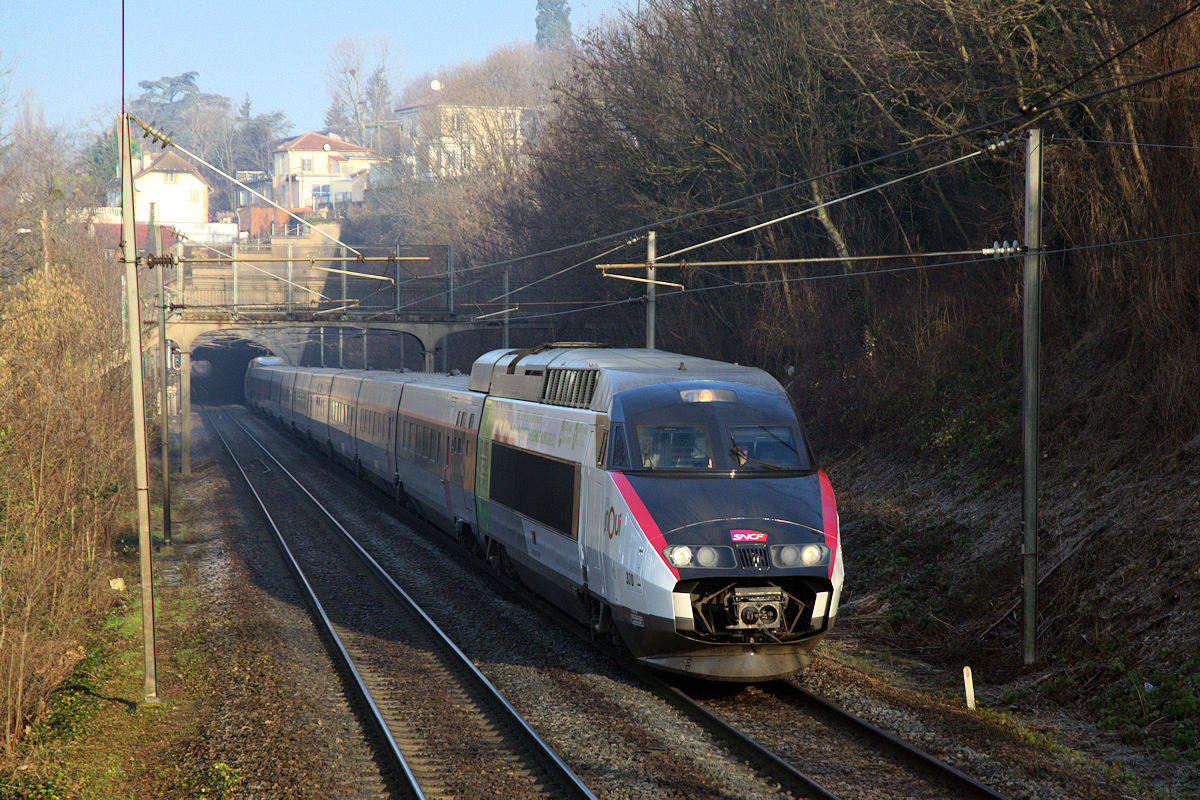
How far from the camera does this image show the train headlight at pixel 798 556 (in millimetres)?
10875

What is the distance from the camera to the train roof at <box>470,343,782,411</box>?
1289 centimetres

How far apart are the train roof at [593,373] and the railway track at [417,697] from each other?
12.1 feet

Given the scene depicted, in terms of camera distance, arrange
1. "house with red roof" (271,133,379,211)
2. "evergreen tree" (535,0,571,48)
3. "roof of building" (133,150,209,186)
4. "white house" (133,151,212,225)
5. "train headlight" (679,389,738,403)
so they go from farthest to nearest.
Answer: "evergreen tree" (535,0,571,48), "house with red roof" (271,133,379,211), "white house" (133,151,212,225), "roof of building" (133,150,209,186), "train headlight" (679,389,738,403)

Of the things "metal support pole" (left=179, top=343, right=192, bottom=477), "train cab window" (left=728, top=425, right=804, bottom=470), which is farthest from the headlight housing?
"metal support pole" (left=179, top=343, right=192, bottom=477)

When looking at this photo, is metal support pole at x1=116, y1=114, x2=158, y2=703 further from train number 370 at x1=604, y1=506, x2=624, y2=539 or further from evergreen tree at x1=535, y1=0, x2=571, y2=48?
evergreen tree at x1=535, y1=0, x2=571, y2=48

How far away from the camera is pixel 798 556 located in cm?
1095

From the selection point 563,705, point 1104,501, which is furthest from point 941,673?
point 563,705

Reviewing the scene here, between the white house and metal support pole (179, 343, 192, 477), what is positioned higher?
the white house

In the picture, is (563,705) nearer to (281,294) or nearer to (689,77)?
(689,77)

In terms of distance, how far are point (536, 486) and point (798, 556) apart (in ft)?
16.2

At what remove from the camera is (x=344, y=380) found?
36.4 m

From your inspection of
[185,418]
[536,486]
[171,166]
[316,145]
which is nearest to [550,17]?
[316,145]

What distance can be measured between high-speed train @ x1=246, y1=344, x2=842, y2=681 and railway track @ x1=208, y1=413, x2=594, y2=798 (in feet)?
5.54

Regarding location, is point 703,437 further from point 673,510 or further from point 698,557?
point 698,557
